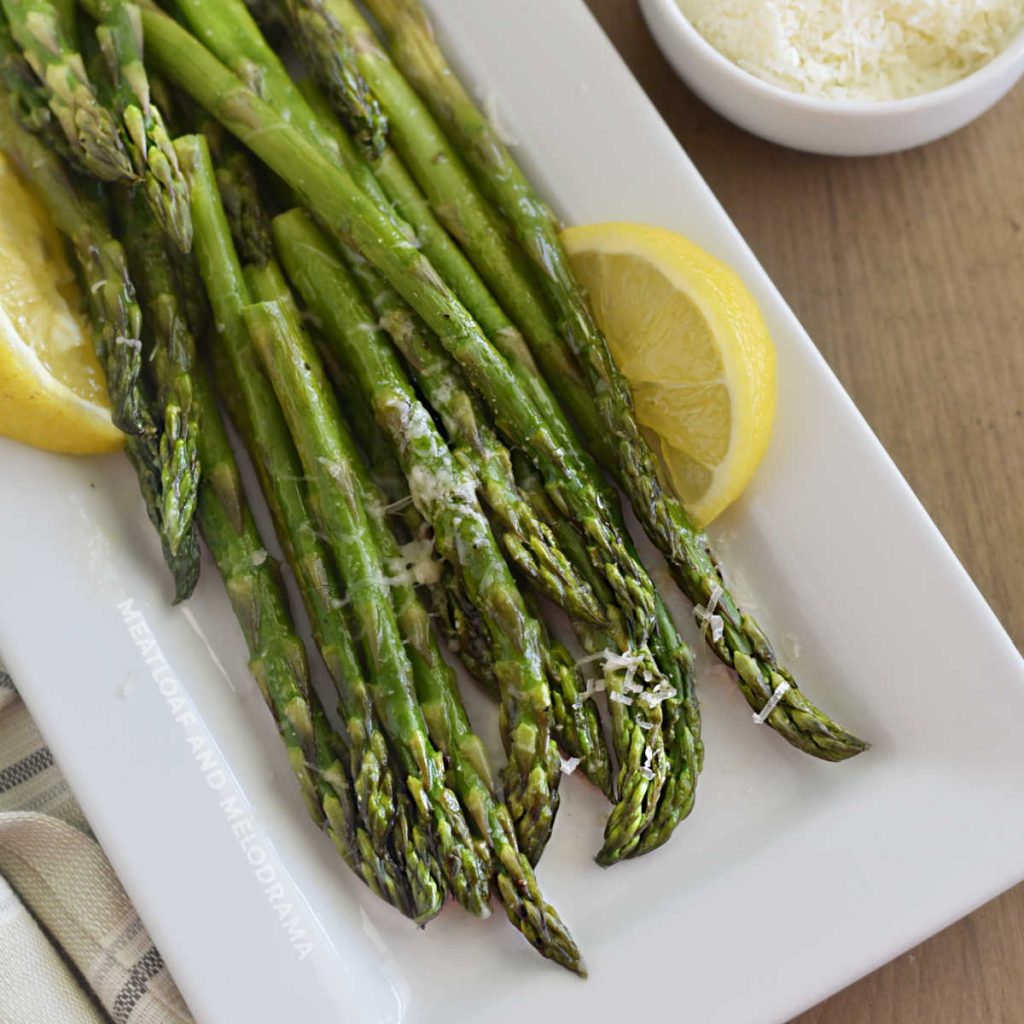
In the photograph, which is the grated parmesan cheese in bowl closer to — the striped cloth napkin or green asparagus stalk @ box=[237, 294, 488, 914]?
green asparagus stalk @ box=[237, 294, 488, 914]

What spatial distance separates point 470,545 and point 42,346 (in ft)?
2.66

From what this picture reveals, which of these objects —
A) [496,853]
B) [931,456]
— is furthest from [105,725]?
[931,456]

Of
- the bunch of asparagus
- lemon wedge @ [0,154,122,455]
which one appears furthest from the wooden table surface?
lemon wedge @ [0,154,122,455]

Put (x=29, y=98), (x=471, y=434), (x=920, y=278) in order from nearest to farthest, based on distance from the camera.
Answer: (x=471, y=434), (x=29, y=98), (x=920, y=278)

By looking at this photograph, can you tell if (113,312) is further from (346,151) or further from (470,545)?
(470,545)

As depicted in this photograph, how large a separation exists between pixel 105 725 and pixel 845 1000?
4.28 ft

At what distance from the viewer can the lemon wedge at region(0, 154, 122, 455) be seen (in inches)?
76.5

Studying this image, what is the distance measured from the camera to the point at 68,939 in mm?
2008

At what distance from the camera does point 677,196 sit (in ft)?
7.12

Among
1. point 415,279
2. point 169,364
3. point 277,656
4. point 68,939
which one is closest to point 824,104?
point 415,279

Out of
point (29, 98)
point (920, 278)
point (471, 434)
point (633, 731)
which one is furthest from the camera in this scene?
point (920, 278)

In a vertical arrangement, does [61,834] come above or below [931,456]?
above

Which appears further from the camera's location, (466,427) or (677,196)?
(677,196)

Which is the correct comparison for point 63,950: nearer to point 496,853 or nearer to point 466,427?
point 496,853
